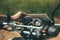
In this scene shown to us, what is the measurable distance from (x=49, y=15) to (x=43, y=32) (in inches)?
32.9

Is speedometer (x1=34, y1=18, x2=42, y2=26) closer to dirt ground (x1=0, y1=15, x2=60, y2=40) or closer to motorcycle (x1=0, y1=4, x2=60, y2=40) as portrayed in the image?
motorcycle (x1=0, y1=4, x2=60, y2=40)

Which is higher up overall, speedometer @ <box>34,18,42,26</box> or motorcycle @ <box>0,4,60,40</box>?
speedometer @ <box>34,18,42,26</box>

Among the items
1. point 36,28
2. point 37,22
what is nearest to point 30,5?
point 37,22

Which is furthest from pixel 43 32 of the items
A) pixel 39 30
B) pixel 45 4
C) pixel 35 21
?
pixel 45 4

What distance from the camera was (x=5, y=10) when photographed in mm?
5008

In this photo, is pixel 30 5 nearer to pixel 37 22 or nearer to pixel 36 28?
pixel 37 22

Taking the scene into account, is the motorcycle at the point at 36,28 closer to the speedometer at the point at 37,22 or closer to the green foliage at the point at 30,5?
the speedometer at the point at 37,22

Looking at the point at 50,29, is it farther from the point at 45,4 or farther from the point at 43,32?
the point at 45,4

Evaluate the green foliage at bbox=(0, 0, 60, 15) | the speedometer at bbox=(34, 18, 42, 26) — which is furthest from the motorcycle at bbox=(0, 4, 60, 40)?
the green foliage at bbox=(0, 0, 60, 15)

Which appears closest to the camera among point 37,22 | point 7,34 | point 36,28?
point 36,28

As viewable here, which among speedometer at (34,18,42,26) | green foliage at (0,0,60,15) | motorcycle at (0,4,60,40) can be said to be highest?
green foliage at (0,0,60,15)

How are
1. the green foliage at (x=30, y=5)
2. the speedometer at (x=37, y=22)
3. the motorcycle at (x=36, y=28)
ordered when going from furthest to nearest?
the green foliage at (x=30, y=5) < the speedometer at (x=37, y=22) < the motorcycle at (x=36, y=28)

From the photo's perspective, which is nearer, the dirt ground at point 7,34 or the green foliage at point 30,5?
the dirt ground at point 7,34

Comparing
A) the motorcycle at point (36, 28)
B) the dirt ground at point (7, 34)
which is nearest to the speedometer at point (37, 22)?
the motorcycle at point (36, 28)
